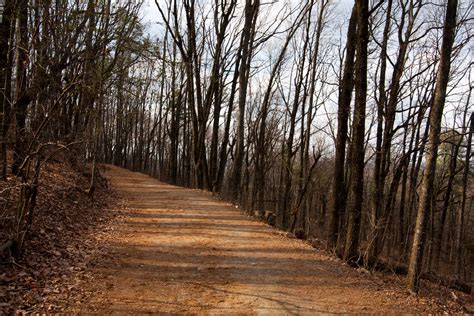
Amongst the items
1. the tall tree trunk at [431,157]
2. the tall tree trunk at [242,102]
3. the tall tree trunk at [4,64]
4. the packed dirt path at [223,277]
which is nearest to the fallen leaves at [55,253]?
the packed dirt path at [223,277]

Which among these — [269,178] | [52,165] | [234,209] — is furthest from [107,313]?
[269,178]

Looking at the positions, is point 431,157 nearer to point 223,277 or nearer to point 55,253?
point 223,277

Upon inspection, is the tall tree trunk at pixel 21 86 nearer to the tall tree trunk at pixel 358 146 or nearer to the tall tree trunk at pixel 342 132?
the tall tree trunk at pixel 358 146

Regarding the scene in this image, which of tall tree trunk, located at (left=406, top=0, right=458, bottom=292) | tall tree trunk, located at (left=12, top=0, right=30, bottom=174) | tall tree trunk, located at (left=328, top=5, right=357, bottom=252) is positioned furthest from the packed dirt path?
tall tree trunk, located at (left=12, top=0, right=30, bottom=174)

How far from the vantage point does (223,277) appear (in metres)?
5.93

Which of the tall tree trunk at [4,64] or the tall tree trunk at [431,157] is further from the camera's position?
the tall tree trunk at [4,64]

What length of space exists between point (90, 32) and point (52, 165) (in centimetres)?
656

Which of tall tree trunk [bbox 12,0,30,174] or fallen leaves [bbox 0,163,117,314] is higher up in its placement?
tall tree trunk [bbox 12,0,30,174]

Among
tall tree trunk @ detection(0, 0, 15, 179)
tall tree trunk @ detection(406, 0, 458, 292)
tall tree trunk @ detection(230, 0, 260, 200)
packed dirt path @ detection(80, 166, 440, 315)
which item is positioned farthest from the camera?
tall tree trunk @ detection(230, 0, 260, 200)

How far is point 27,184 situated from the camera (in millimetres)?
5102

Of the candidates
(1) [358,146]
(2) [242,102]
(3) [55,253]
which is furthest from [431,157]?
(2) [242,102]

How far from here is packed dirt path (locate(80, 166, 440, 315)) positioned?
490 cm

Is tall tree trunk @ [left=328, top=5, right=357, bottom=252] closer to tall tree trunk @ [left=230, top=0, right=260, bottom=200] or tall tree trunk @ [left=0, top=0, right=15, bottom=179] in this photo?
tall tree trunk @ [left=230, top=0, right=260, bottom=200]

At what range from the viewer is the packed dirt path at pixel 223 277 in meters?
4.90
